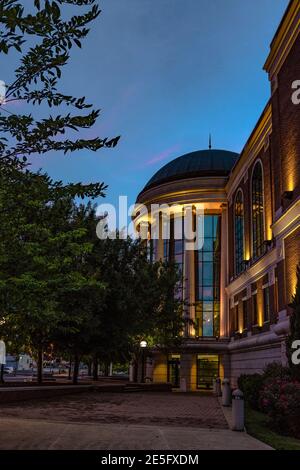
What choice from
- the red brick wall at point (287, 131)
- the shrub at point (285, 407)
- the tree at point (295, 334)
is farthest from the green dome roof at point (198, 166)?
the shrub at point (285, 407)

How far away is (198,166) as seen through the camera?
2126 inches

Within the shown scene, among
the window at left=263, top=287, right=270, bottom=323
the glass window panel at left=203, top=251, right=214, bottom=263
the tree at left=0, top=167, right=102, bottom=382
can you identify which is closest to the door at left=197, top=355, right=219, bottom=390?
the glass window panel at left=203, top=251, right=214, bottom=263

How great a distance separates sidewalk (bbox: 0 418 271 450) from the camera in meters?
10.1

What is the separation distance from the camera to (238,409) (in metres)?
13.6

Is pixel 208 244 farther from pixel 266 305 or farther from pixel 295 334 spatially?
pixel 295 334

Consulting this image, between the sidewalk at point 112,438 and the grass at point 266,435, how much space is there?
1.03 ft

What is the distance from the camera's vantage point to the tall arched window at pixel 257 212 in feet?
112

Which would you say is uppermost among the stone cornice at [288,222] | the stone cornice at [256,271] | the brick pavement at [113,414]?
the stone cornice at [288,222]

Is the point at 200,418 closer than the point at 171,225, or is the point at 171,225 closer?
the point at 200,418

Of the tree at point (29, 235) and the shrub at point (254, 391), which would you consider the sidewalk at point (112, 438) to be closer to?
the tree at point (29, 235)

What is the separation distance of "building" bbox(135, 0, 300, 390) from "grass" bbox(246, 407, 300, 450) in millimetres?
6750
